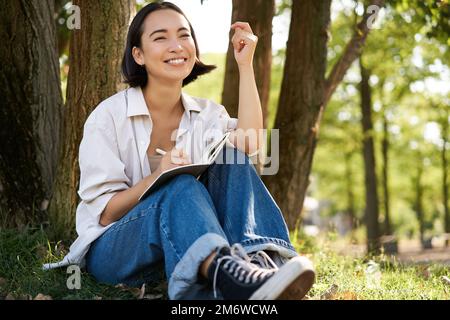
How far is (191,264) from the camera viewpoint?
2658 millimetres

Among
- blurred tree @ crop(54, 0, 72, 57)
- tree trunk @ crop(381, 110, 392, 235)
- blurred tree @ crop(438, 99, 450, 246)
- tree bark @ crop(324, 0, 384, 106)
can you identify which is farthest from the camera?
blurred tree @ crop(438, 99, 450, 246)

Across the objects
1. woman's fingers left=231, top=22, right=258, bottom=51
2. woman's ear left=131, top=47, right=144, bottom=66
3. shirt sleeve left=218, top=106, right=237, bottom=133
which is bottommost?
shirt sleeve left=218, top=106, right=237, bottom=133

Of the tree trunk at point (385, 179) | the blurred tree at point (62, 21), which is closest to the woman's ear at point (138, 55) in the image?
the blurred tree at point (62, 21)

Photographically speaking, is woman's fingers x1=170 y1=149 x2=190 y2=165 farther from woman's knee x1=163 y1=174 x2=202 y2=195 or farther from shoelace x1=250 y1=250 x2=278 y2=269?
shoelace x1=250 y1=250 x2=278 y2=269

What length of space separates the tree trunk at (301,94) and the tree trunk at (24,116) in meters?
2.19

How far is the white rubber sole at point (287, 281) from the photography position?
8.00 ft

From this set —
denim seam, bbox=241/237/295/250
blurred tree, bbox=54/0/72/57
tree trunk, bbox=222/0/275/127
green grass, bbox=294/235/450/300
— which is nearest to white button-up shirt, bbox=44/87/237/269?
denim seam, bbox=241/237/295/250

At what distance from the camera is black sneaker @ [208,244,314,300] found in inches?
96.2

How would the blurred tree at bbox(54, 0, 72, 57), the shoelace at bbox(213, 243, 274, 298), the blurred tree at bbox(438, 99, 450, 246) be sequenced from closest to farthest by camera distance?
the shoelace at bbox(213, 243, 274, 298) < the blurred tree at bbox(54, 0, 72, 57) < the blurred tree at bbox(438, 99, 450, 246)

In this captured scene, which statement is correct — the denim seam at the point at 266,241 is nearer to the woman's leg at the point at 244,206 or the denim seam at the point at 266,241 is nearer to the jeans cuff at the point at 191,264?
the woman's leg at the point at 244,206

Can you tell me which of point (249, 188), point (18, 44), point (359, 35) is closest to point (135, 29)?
point (249, 188)
